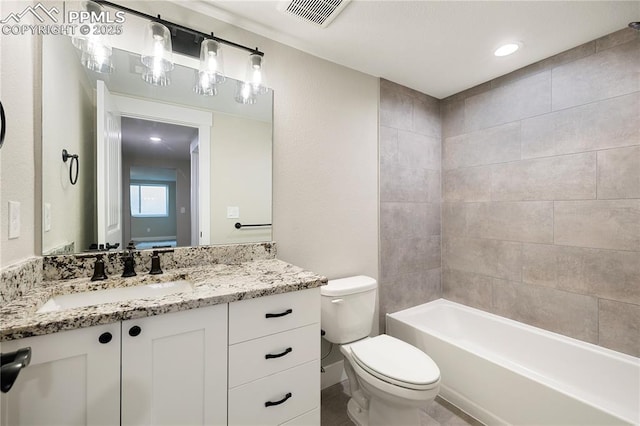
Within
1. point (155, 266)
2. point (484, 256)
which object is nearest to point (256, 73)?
point (155, 266)

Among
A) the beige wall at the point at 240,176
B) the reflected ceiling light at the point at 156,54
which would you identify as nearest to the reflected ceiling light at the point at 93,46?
the reflected ceiling light at the point at 156,54

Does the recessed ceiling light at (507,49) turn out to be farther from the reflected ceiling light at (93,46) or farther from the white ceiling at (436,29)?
the reflected ceiling light at (93,46)

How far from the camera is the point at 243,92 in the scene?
5.37 ft

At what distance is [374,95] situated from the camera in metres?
2.22

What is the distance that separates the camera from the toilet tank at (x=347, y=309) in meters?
1.71

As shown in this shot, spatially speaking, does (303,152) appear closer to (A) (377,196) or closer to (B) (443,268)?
(A) (377,196)

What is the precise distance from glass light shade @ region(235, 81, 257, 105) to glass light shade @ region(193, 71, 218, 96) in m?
0.15

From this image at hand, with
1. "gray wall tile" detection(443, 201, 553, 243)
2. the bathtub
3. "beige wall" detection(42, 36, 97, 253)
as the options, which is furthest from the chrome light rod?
the bathtub

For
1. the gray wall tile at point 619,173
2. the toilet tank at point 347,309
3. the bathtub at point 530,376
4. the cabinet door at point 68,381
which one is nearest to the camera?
the cabinet door at point 68,381

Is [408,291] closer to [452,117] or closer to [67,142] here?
[452,117]

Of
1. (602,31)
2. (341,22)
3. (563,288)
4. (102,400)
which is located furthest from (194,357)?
(602,31)

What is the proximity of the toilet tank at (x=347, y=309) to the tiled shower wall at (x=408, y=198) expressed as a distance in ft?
1.51

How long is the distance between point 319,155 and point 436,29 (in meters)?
1.05

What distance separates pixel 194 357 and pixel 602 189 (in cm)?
245
